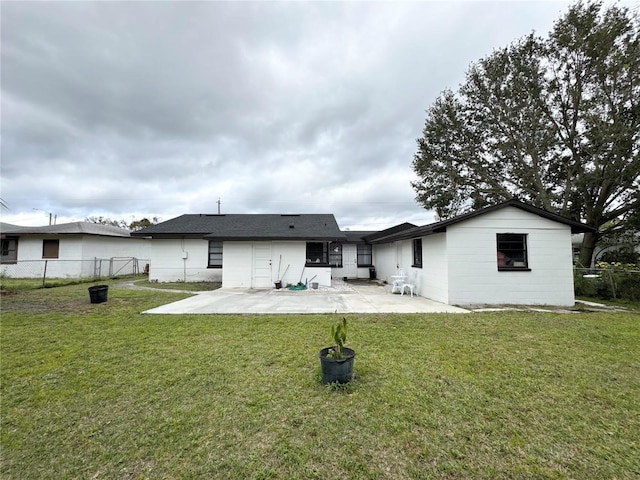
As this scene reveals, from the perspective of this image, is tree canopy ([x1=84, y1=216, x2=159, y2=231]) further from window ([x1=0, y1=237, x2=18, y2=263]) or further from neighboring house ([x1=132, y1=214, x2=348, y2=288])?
neighboring house ([x1=132, y1=214, x2=348, y2=288])

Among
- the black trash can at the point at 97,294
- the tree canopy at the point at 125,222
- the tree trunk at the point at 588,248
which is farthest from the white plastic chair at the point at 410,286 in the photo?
the tree canopy at the point at 125,222

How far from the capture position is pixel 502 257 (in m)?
8.66

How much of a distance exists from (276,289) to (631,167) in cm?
1553

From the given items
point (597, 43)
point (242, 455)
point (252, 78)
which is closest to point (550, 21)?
point (597, 43)

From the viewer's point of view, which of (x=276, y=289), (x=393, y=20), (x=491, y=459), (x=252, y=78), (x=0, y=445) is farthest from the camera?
(x=276, y=289)

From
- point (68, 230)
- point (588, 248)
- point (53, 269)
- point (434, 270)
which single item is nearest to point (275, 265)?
point (434, 270)

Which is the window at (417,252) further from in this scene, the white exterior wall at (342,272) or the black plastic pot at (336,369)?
the black plastic pot at (336,369)

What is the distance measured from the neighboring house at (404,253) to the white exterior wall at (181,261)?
0.05 metres

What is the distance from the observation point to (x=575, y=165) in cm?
1339

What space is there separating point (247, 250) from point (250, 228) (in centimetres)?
160

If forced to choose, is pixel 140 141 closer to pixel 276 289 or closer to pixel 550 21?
pixel 276 289

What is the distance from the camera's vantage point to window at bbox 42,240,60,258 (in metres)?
15.7

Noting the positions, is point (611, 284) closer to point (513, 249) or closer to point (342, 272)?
point (513, 249)

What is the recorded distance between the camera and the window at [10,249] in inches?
624
